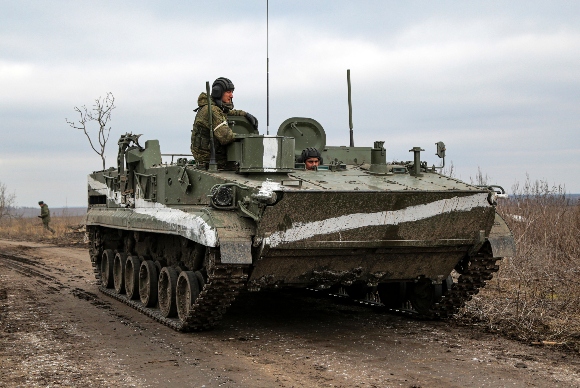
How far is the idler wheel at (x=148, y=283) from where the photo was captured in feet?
36.6

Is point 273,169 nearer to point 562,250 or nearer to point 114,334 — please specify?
point 114,334

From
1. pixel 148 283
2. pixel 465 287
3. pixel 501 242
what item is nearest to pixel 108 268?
pixel 148 283

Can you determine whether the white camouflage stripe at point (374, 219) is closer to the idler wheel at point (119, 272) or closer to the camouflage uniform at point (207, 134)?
the camouflage uniform at point (207, 134)

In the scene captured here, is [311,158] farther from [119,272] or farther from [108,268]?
[108,268]

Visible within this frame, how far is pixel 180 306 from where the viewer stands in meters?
9.79

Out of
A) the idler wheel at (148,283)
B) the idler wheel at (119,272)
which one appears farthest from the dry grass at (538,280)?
the idler wheel at (119,272)

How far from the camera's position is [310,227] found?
27.9 feet

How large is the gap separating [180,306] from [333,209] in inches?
94.9

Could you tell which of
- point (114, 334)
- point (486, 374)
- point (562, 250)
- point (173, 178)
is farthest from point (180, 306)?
point (562, 250)

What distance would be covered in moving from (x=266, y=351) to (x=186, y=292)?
1.66m

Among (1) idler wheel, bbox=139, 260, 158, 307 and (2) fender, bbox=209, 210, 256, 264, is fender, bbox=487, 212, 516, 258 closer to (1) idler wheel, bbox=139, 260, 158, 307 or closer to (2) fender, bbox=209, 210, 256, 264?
(2) fender, bbox=209, 210, 256, 264

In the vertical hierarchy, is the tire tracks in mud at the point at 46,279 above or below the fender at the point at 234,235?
below

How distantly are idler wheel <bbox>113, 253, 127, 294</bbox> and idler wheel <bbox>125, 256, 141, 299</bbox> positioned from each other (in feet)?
0.62

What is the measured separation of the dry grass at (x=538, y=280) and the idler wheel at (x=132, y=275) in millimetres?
4589
